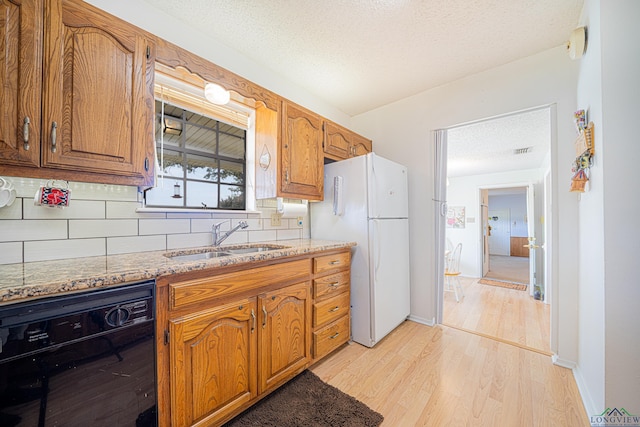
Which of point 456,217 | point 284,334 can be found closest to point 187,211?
point 284,334

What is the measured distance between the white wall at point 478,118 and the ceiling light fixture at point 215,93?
1868 millimetres

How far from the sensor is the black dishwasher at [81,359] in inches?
29.6

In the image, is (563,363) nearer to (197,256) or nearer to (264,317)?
(264,317)

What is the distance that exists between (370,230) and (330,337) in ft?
3.09

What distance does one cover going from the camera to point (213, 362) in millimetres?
1202

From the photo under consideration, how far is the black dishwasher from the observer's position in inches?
29.6

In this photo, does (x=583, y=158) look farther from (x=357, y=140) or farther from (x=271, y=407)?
(x=271, y=407)

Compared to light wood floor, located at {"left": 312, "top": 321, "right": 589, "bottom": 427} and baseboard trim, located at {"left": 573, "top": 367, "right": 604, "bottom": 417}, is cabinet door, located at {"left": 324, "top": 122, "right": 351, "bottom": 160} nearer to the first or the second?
light wood floor, located at {"left": 312, "top": 321, "right": 589, "bottom": 427}

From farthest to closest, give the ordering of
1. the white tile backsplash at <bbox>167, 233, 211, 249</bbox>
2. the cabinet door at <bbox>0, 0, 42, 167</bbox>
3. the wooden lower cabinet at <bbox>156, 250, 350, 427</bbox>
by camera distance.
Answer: the white tile backsplash at <bbox>167, 233, 211, 249</bbox> → the wooden lower cabinet at <bbox>156, 250, 350, 427</bbox> → the cabinet door at <bbox>0, 0, 42, 167</bbox>

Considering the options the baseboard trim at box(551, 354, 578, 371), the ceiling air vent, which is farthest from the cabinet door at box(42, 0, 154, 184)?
the ceiling air vent

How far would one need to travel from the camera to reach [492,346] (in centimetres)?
213

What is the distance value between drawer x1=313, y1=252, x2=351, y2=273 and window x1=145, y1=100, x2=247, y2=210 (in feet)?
2.90

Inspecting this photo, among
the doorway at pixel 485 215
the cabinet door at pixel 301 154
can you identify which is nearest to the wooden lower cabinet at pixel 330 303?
the cabinet door at pixel 301 154

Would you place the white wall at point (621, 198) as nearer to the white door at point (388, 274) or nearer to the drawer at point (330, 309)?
the white door at point (388, 274)
